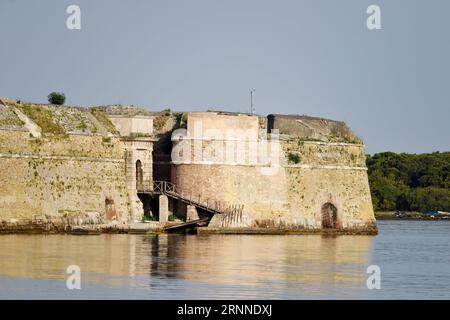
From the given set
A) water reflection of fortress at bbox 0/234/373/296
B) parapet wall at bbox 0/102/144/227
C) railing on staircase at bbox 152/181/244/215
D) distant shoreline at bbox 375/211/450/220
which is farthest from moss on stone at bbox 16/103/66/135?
distant shoreline at bbox 375/211/450/220

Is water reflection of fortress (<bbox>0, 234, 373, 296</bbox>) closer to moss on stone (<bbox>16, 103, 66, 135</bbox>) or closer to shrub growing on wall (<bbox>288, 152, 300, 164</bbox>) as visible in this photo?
moss on stone (<bbox>16, 103, 66, 135</bbox>)

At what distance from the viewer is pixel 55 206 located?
2287 inches

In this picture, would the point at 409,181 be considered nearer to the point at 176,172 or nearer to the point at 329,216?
the point at 329,216

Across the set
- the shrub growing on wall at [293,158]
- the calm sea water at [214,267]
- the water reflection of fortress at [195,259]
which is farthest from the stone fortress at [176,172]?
the water reflection of fortress at [195,259]

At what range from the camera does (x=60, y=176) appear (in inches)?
2327

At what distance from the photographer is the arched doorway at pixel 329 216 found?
66.9 metres

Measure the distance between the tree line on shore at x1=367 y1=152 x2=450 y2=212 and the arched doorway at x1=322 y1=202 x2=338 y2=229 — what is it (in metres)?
44.2

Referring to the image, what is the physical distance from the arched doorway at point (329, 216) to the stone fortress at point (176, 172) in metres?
0.04

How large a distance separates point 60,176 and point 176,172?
6081 mm

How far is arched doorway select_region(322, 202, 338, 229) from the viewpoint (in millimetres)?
66863

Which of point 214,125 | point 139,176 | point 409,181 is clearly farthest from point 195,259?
point 409,181
